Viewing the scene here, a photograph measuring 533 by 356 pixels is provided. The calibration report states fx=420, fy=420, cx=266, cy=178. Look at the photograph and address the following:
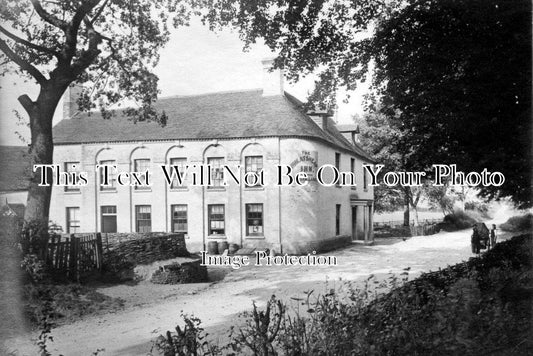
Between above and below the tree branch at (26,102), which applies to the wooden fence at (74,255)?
below

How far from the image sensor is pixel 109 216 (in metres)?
22.4

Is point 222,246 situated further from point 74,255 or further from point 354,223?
point 74,255

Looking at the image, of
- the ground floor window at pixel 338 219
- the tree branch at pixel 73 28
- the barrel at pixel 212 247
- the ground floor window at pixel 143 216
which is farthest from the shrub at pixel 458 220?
the tree branch at pixel 73 28

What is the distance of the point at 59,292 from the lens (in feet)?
30.1

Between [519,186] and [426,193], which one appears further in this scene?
[426,193]

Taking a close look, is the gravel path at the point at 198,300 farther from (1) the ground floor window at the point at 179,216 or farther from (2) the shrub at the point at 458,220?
(2) the shrub at the point at 458,220

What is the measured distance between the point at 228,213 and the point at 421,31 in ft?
46.9

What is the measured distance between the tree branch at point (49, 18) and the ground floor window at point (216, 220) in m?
13.3

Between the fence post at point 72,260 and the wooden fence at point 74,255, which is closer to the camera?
the wooden fence at point 74,255

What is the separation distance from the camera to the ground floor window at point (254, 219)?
19219 millimetres

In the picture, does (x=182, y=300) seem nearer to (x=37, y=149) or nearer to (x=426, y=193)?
(x=37, y=149)

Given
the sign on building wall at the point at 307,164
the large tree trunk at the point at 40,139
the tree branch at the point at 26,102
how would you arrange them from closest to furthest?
the tree branch at the point at 26,102
the large tree trunk at the point at 40,139
the sign on building wall at the point at 307,164

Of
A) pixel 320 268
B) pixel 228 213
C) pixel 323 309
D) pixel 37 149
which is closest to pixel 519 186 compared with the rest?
pixel 323 309

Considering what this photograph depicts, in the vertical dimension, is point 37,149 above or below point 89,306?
above
